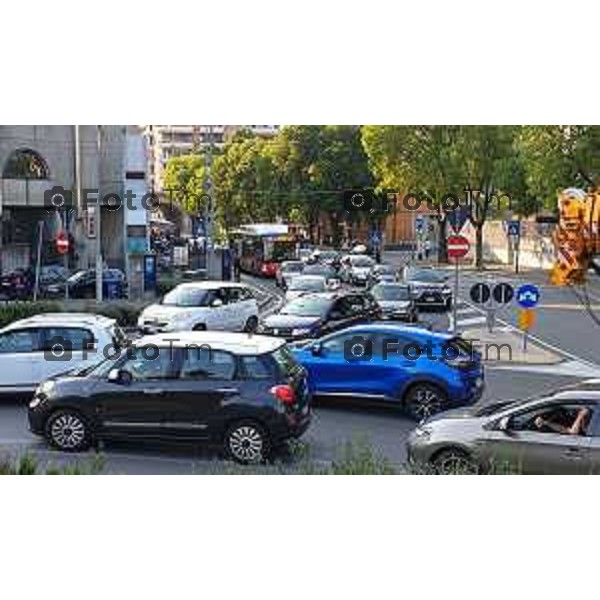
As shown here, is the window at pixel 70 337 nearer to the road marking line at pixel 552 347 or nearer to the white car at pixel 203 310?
the white car at pixel 203 310

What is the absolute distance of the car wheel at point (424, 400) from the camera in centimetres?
1371

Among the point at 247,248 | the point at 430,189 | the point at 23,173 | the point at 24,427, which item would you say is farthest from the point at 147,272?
the point at 24,427

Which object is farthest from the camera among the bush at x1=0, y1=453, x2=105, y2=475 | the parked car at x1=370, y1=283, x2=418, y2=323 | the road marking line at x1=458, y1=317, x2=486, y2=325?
the road marking line at x1=458, y1=317, x2=486, y2=325

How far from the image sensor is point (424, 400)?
13.8m

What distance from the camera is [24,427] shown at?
12.8m

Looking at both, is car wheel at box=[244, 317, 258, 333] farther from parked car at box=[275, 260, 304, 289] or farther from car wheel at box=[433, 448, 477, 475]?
car wheel at box=[433, 448, 477, 475]

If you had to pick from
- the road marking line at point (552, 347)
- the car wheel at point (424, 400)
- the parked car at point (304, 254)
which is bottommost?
the road marking line at point (552, 347)

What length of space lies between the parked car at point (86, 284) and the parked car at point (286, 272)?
4.80m

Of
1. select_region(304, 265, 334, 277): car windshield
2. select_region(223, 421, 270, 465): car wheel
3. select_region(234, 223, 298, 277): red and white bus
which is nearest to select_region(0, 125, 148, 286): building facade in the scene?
select_region(234, 223, 298, 277): red and white bus

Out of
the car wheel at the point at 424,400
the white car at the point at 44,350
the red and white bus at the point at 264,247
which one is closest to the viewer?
the car wheel at the point at 424,400

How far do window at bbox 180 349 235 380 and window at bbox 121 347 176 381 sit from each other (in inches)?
7.8

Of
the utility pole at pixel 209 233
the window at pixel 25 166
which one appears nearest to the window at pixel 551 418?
the utility pole at pixel 209 233

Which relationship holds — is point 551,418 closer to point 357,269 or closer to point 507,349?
point 507,349

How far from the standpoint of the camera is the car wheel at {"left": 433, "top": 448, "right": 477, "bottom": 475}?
395 inches
